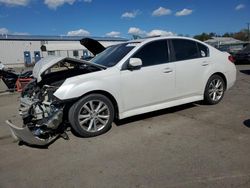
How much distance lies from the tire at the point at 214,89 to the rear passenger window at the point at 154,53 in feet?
4.55

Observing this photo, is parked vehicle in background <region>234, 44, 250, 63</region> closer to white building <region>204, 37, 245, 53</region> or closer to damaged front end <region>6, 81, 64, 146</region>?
white building <region>204, 37, 245, 53</region>

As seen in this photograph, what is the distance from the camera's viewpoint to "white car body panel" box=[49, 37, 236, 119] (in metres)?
4.50

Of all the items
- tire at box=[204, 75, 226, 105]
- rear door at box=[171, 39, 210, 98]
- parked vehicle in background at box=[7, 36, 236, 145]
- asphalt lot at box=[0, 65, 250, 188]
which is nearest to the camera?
asphalt lot at box=[0, 65, 250, 188]

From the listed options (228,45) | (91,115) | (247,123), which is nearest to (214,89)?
(247,123)

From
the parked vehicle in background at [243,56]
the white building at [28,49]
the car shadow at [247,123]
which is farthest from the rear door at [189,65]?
the white building at [28,49]

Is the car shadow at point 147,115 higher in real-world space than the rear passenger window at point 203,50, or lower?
lower

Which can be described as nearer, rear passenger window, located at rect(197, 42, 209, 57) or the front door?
the front door

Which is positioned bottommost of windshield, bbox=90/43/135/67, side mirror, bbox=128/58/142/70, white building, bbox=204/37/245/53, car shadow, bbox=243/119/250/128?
car shadow, bbox=243/119/250/128

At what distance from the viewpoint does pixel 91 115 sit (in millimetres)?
4598

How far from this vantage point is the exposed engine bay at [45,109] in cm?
422

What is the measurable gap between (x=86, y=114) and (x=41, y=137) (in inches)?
32.5

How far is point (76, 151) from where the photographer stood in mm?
4113

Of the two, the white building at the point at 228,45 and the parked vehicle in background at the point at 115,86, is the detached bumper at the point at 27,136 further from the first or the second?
the white building at the point at 228,45

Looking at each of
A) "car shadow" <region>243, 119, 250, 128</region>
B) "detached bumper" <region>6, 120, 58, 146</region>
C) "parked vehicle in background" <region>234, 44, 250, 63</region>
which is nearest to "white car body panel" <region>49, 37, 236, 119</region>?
"detached bumper" <region>6, 120, 58, 146</region>
